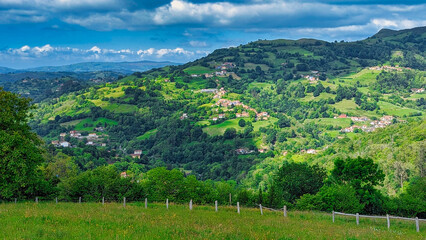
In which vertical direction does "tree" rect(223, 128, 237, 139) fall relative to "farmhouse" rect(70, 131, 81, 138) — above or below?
below

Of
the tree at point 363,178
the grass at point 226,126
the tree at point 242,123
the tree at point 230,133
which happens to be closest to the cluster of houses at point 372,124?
the grass at point 226,126

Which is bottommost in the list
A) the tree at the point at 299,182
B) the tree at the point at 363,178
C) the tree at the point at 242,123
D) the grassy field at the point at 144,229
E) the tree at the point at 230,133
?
the tree at the point at 230,133

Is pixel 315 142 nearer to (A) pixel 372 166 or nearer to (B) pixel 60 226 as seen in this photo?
(A) pixel 372 166

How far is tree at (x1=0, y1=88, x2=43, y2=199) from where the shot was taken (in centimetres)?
2655

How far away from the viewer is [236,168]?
140 m

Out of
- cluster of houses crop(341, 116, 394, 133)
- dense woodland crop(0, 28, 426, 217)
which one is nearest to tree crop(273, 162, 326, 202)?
dense woodland crop(0, 28, 426, 217)

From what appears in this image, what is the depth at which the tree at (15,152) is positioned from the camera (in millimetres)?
26547

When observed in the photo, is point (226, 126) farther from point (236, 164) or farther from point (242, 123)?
point (236, 164)

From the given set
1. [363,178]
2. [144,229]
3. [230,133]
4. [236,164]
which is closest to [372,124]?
[230,133]

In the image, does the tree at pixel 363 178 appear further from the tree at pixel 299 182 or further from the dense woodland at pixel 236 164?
the tree at pixel 299 182

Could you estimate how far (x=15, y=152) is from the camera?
87.5ft

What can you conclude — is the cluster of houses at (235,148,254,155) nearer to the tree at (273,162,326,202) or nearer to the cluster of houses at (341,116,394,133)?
the cluster of houses at (341,116,394,133)

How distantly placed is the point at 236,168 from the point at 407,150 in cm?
7374

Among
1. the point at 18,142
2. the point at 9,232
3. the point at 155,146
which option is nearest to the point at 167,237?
the point at 9,232
